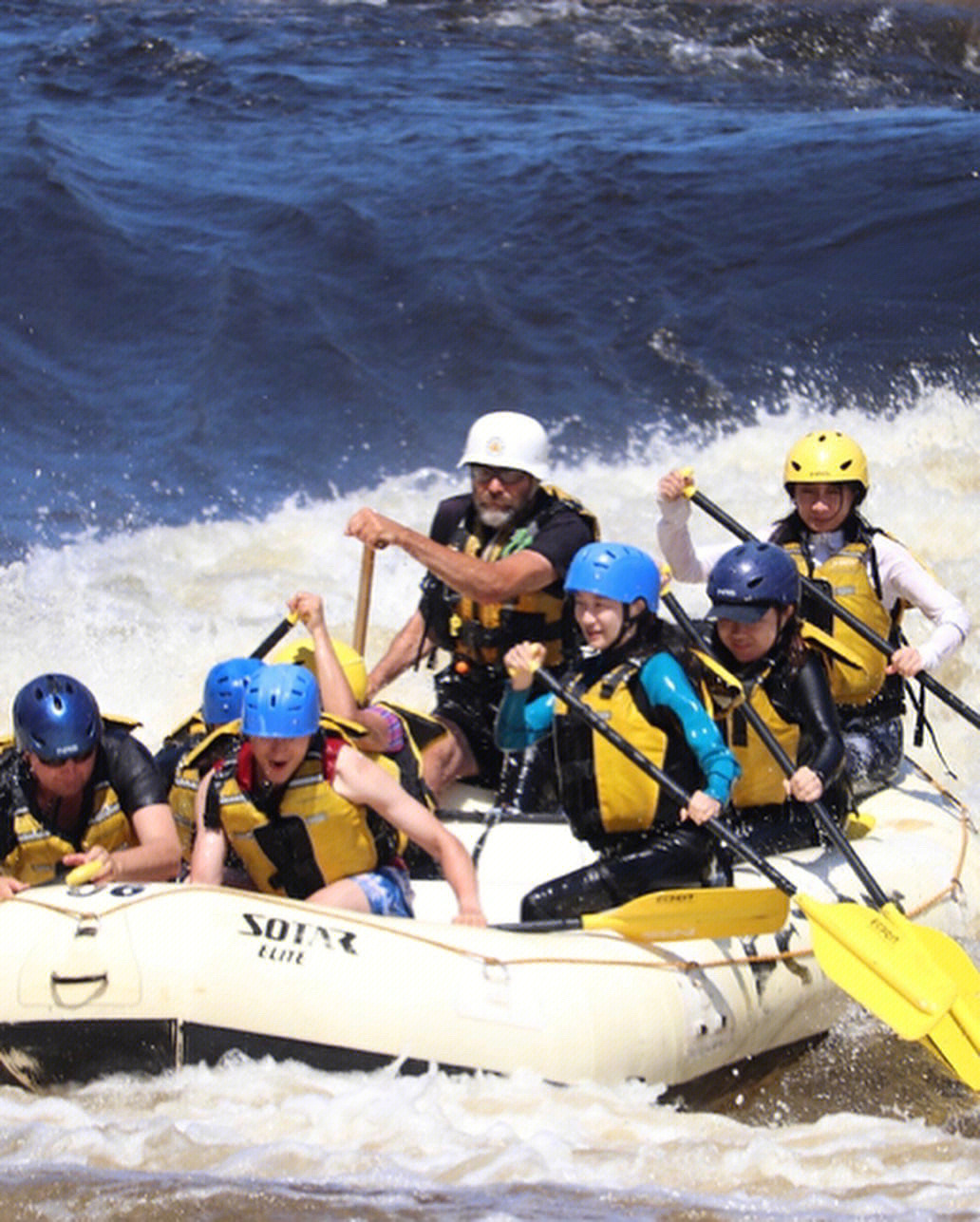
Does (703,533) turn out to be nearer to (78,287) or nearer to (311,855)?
(78,287)

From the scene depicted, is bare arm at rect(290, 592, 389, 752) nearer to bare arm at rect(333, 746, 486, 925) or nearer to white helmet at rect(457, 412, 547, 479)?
bare arm at rect(333, 746, 486, 925)

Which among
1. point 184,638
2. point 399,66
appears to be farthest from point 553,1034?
point 399,66

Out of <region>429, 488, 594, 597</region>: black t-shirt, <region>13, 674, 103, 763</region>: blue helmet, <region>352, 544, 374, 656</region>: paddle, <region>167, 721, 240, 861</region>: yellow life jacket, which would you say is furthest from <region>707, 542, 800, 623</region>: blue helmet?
<region>13, 674, 103, 763</region>: blue helmet

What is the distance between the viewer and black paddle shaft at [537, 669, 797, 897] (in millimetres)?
5059

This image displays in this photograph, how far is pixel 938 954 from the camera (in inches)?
204

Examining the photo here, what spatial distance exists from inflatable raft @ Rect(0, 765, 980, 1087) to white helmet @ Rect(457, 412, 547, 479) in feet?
4.85

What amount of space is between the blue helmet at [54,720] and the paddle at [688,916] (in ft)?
4.03

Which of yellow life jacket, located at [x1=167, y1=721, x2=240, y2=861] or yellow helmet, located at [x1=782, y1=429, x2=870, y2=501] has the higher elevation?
yellow helmet, located at [x1=782, y1=429, x2=870, y2=501]

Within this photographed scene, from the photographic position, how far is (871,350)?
12.1 meters

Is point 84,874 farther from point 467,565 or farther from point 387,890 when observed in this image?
point 467,565

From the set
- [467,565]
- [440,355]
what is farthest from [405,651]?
[440,355]

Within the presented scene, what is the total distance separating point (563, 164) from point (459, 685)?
8.99 metres

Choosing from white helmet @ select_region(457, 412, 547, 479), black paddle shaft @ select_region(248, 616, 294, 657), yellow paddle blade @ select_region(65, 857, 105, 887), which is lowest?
yellow paddle blade @ select_region(65, 857, 105, 887)

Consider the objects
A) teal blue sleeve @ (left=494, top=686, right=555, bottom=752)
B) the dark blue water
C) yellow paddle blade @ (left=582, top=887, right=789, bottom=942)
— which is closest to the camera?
yellow paddle blade @ (left=582, top=887, right=789, bottom=942)
